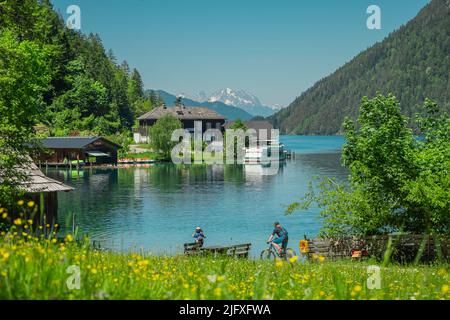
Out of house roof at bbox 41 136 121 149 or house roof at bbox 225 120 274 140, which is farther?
house roof at bbox 225 120 274 140

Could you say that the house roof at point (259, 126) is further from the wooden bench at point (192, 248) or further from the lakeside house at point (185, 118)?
the wooden bench at point (192, 248)

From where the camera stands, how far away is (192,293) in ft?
19.8

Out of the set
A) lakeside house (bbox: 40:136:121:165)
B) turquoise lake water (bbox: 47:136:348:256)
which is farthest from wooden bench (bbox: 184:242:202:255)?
lakeside house (bbox: 40:136:121:165)

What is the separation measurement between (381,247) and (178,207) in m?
30.6

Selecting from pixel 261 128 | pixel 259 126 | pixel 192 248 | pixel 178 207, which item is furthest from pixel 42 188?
pixel 259 126

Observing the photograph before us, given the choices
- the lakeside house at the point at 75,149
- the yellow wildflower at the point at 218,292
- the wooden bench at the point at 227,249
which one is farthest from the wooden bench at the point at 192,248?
the lakeside house at the point at 75,149

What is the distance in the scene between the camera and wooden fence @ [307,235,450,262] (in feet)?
76.5

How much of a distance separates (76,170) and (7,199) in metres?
76.8

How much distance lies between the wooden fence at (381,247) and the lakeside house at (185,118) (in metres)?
123

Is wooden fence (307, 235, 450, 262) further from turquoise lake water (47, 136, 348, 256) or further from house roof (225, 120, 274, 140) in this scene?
house roof (225, 120, 274, 140)

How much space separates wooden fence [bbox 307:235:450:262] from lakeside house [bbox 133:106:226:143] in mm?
123259

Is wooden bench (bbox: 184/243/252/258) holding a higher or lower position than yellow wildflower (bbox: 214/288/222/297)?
lower

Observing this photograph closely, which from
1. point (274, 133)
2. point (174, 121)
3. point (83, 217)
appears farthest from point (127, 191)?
point (274, 133)

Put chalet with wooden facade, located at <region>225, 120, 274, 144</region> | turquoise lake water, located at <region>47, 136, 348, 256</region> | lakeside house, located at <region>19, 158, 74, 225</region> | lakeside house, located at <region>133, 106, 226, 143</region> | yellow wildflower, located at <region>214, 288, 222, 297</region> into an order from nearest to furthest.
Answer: yellow wildflower, located at <region>214, 288, 222, 297</region> → lakeside house, located at <region>19, 158, 74, 225</region> → turquoise lake water, located at <region>47, 136, 348, 256</region> → lakeside house, located at <region>133, 106, 226, 143</region> → chalet with wooden facade, located at <region>225, 120, 274, 144</region>
